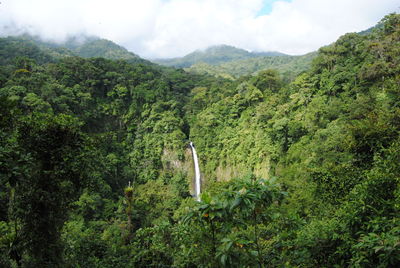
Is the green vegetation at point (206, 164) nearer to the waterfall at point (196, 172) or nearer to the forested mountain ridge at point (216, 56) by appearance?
the waterfall at point (196, 172)

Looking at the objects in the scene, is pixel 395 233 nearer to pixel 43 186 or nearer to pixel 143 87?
pixel 43 186

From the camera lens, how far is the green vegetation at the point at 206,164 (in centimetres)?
294

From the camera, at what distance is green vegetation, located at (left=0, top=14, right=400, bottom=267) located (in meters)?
2.94

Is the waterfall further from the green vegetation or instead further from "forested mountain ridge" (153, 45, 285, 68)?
"forested mountain ridge" (153, 45, 285, 68)

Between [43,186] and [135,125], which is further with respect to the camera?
[135,125]

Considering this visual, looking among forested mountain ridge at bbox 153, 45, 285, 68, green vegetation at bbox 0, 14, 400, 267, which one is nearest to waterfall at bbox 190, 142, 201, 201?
green vegetation at bbox 0, 14, 400, 267

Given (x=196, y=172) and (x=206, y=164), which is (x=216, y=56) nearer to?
(x=196, y=172)

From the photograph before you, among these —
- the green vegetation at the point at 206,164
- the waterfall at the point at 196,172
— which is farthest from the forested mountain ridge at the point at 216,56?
the waterfall at the point at 196,172

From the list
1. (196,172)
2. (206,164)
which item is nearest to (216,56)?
(196,172)

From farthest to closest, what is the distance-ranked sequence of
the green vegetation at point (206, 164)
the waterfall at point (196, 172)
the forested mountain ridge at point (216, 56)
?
the forested mountain ridge at point (216, 56)
the waterfall at point (196, 172)
the green vegetation at point (206, 164)

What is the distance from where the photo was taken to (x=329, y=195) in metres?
7.39

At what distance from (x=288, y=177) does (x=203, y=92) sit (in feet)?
70.0

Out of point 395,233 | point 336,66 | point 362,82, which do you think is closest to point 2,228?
point 395,233

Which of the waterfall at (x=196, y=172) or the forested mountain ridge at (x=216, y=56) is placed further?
the forested mountain ridge at (x=216, y=56)
